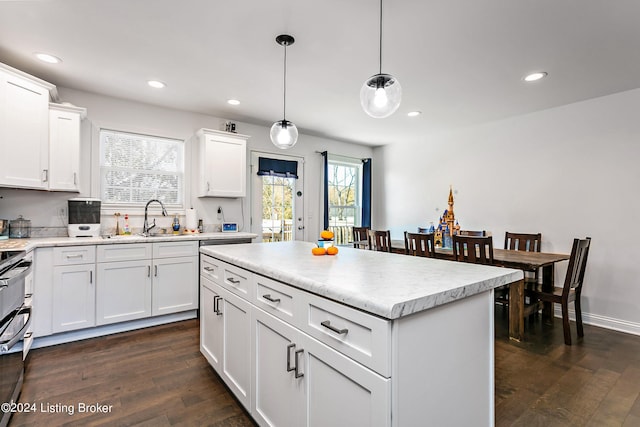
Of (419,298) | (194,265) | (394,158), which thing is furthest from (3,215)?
(394,158)

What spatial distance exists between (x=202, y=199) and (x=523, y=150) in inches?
172

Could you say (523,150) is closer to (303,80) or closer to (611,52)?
Answer: (611,52)

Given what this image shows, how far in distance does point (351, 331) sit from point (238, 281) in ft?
3.32

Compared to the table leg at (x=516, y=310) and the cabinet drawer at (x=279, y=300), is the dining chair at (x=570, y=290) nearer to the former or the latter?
the table leg at (x=516, y=310)

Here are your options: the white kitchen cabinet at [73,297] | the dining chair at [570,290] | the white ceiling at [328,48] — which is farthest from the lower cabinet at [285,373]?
the dining chair at [570,290]

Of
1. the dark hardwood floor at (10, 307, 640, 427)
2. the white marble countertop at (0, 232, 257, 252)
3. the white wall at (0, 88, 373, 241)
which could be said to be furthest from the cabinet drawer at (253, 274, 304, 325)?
the white wall at (0, 88, 373, 241)

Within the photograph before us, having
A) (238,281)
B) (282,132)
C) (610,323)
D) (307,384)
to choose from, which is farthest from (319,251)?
(610,323)

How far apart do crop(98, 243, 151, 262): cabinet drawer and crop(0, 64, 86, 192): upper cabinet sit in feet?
2.43

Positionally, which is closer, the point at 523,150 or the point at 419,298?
the point at 419,298

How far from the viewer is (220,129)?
4.40 metres

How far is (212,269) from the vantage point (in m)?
2.28

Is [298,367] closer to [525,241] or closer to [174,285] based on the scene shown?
[174,285]

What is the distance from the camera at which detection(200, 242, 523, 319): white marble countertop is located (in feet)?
3.31

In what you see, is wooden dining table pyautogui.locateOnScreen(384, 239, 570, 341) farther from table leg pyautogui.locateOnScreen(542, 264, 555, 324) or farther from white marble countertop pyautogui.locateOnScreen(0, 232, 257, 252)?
white marble countertop pyautogui.locateOnScreen(0, 232, 257, 252)
